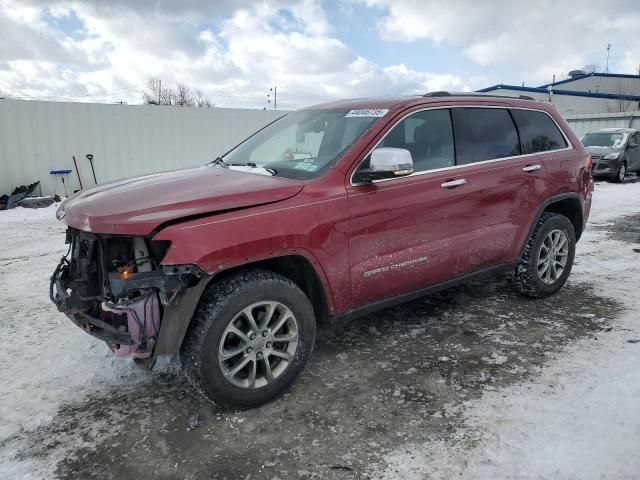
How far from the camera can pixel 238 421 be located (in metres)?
2.84

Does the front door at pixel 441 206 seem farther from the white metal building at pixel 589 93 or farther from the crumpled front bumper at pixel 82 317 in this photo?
the white metal building at pixel 589 93

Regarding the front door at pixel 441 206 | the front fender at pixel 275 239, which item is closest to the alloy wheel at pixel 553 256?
the front door at pixel 441 206

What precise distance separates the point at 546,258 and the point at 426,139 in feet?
6.14

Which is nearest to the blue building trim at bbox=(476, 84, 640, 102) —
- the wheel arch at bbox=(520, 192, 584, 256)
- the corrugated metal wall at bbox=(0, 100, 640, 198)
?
the corrugated metal wall at bbox=(0, 100, 640, 198)

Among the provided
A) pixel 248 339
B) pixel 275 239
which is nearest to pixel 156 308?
pixel 248 339

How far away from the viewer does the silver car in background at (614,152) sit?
14898mm

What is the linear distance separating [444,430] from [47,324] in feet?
11.0

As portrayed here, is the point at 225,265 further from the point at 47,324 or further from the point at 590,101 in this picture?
the point at 590,101

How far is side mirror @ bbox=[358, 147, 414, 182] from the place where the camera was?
312 centimetres

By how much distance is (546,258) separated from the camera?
4633 millimetres

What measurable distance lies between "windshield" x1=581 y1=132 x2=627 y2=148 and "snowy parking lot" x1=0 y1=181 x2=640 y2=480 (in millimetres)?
13381

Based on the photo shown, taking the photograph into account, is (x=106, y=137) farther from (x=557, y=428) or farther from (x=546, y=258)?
(x=557, y=428)

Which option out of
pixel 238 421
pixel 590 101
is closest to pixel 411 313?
pixel 238 421

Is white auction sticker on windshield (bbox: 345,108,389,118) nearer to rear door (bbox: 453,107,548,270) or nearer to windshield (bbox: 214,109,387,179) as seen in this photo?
windshield (bbox: 214,109,387,179)
